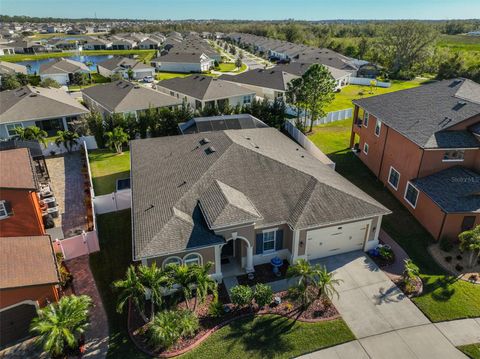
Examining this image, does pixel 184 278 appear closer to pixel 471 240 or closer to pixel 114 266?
pixel 114 266

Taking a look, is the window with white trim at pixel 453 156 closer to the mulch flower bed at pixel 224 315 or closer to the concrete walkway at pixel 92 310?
the mulch flower bed at pixel 224 315

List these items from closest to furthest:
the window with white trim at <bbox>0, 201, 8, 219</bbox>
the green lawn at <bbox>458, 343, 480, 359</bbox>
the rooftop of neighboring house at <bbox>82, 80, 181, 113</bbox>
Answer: the green lawn at <bbox>458, 343, 480, 359</bbox> < the window with white trim at <bbox>0, 201, 8, 219</bbox> < the rooftop of neighboring house at <bbox>82, 80, 181, 113</bbox>

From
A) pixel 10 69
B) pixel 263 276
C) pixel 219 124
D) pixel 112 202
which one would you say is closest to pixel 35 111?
pixel 219 124

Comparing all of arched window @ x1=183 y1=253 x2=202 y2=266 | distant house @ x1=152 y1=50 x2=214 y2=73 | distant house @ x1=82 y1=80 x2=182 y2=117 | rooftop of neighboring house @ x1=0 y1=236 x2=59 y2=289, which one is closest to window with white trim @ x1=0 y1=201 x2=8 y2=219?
rooftop of neighboring house @ x1=0 y1=236 x2=59 y2=289

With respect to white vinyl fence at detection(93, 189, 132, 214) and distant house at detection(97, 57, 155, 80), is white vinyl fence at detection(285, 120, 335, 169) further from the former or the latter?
distant house at detection(97, 57, 155, 80)

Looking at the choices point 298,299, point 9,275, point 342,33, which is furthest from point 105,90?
point 342,33

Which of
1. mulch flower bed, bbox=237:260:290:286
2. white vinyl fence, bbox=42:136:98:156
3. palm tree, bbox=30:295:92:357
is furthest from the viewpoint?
white vinyl fence, bbox=42:136:98:156

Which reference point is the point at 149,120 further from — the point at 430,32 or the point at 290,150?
the point at 430,32
